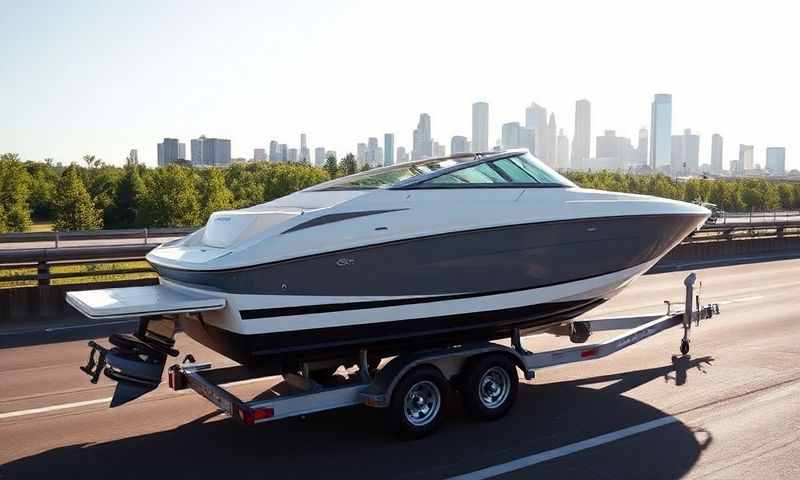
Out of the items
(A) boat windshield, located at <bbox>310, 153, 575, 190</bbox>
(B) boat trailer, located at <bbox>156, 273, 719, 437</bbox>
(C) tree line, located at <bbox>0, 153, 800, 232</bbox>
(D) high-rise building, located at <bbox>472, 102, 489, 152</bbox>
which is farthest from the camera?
(D) high-rise building, located at <bbox>472, 102, 489, 152</bbox>

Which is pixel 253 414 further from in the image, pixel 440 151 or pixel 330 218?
pixel 440 151

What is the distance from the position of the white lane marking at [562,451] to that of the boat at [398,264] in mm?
1472

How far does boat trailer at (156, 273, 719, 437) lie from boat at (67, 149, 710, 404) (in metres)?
0.28

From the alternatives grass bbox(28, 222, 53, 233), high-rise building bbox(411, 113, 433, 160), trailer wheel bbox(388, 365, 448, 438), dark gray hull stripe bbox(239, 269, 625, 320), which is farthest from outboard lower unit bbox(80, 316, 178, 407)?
grass bbox(28, 222, 53, 233)

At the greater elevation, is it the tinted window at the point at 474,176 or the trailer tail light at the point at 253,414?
the tinted window at the point at 474,176

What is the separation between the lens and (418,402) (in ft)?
22.6

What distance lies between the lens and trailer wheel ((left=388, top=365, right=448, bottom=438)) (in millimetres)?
6621

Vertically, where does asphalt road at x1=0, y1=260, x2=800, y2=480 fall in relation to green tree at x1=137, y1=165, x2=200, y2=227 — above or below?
below

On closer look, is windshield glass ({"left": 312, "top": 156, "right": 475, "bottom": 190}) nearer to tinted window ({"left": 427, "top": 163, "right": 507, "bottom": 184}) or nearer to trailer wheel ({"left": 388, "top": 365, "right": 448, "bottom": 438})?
tinted window ({"left": 427, "top": 163, "right": 507, "bottom": 184})

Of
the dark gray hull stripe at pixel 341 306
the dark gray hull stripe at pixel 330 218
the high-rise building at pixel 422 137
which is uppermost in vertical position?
the high-rise building at pixel 422 137

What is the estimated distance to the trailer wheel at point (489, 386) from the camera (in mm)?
7133

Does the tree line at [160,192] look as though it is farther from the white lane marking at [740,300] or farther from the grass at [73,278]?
the white lane marking at [740,300]

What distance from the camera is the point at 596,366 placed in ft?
31.5

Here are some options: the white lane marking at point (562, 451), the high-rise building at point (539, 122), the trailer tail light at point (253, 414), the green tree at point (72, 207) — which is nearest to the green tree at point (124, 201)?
the green tree at point (72, 207)
